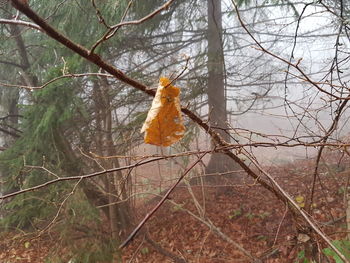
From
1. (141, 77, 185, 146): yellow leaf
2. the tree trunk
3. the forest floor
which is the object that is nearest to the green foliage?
the forest floor

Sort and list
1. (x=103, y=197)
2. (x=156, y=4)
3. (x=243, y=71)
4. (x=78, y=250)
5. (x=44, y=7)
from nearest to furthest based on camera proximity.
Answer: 1. (x=78, y=250)
2. (x=44, y=7)
3. (x=103, y=197)
4. (x=156, y=4)
5. (x=243, y=71)

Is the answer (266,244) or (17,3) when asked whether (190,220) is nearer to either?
(266,244)

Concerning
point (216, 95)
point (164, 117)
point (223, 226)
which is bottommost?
point (223, 226)

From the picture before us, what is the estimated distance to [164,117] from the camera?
1232mm

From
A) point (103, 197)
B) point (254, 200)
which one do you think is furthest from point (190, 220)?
point (103, 197)

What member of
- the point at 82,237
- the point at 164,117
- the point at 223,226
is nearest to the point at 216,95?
the point at 223,226

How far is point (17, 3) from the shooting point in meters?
0.86

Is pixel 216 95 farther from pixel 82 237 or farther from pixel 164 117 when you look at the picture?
pixel 164 117

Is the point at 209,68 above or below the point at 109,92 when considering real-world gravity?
above

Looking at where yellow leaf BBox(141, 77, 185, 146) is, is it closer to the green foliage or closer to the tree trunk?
the green foliage

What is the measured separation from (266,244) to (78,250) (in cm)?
332

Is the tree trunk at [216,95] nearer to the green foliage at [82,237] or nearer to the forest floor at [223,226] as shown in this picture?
the forest floor at [223,226]

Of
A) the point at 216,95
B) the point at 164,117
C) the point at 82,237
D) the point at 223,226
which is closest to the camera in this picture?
the point at 164,117

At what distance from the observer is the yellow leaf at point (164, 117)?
1.21 meters
